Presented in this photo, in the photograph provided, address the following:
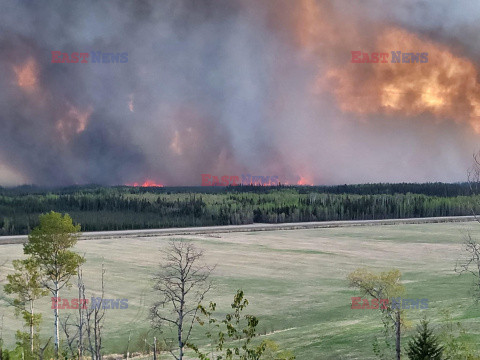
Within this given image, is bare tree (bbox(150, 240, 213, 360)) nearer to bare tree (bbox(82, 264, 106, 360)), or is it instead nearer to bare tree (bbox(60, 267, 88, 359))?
bare tree (bbox(82, 264, 106, 360))

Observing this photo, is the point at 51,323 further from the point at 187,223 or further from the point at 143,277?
the point at 187,223

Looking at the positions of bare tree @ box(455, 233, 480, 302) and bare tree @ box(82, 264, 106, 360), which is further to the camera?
bare tree @ box(455, 233, 480, 302)

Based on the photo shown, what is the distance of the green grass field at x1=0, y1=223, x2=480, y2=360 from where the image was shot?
119ft

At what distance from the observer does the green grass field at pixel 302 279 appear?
119 feet

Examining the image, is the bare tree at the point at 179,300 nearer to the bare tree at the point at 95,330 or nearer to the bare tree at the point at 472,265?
the bare tree at the point at 95,330

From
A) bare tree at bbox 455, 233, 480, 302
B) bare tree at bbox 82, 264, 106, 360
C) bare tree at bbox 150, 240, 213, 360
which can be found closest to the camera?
bare tree at bbox 82, 264, 106, 360

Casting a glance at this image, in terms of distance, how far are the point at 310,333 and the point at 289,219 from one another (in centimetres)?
11193

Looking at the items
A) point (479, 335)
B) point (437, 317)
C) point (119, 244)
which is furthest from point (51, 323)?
point (119, 244)

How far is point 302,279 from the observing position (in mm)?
64500

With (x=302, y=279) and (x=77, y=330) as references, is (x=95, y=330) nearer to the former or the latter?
(x=77, y=330)

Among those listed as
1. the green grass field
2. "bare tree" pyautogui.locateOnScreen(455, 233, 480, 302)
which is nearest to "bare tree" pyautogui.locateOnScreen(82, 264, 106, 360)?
the green grass field

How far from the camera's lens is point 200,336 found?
43.2m

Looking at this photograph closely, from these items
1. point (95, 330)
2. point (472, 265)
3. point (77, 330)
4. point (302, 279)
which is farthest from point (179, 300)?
point (472, 265)

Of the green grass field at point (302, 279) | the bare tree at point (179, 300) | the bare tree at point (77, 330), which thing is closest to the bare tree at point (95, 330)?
the bare tree at point (77, 330)
